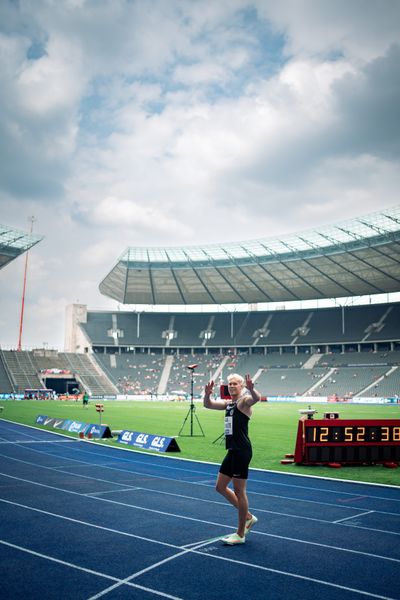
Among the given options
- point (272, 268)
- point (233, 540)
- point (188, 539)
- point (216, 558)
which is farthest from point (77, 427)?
point (272, 268)

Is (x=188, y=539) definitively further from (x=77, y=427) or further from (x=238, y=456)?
(x=77, y=427)

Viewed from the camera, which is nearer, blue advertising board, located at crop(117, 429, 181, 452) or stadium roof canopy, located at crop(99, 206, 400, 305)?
blue advertising board, located at crop(117, 429, 181, 452)

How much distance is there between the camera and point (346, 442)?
15.4m

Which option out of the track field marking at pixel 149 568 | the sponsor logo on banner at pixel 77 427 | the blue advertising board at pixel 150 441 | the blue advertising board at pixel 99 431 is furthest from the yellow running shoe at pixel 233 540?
the sponsor logo on banner at pixel 77 427

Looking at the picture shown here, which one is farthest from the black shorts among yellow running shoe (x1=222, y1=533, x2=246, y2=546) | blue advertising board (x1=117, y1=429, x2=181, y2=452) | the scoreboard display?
blue advertising board (x1=117, y1=429, x2=181, y2=452)

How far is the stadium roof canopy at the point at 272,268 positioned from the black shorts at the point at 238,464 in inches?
1803

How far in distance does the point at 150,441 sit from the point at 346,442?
23.2 feet

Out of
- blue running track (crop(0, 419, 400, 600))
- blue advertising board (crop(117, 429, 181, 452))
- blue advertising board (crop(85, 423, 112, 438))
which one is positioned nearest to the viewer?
Answer: blue running track (crop(0, 419, 400, 600))

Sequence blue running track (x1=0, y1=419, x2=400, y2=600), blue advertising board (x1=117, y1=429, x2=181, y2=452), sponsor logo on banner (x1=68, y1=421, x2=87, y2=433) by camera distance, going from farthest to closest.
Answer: sponsor logo on banner (x1=68, y1=421, x2=87, y2=433), blue advertising board (x1=117, y1=429, x2=181, y2=452), blue running track (x1=0, y1=419, x2=400, y2=600)

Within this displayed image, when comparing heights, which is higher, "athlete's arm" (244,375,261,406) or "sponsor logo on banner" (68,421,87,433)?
"athlete's arm" (244,375,261,406)

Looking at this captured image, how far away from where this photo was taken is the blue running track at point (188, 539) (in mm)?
5703

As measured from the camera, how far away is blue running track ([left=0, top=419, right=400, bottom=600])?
5703 mm

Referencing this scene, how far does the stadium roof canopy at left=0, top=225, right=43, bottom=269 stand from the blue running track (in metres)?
46.7

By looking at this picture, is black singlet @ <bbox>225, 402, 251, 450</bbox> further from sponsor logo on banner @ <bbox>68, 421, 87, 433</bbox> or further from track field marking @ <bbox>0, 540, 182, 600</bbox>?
sponsor logo on banner @ <bbox>68, 421, 87, 433</bbox>
